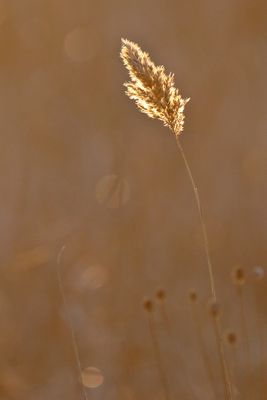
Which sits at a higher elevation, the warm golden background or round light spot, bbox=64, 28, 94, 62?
round light spot, bbox=64, 28, 94, 62

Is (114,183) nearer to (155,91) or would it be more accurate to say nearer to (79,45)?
(79,45)

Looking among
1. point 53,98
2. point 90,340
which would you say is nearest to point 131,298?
point 90,340

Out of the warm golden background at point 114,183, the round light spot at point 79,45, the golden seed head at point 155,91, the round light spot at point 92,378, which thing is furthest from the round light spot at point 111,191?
the golden seed head at point 155,91

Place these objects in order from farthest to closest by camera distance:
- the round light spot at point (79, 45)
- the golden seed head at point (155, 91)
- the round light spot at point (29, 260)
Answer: the round light spot at point (79, 45), the round light spot at point (29, 260), the golden seed head at point (155, 91)

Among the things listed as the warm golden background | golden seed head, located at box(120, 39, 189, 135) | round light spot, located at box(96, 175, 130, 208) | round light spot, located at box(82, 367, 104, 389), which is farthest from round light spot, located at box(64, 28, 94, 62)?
golden seed head, located at box(120, 39, 189, 135)

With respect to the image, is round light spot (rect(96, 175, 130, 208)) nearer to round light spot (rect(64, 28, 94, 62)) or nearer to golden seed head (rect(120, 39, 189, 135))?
round light spot (rect(64, 28, 94, 62))

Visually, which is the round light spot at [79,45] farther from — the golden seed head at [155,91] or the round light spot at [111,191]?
the golden seed head at [155,91]
